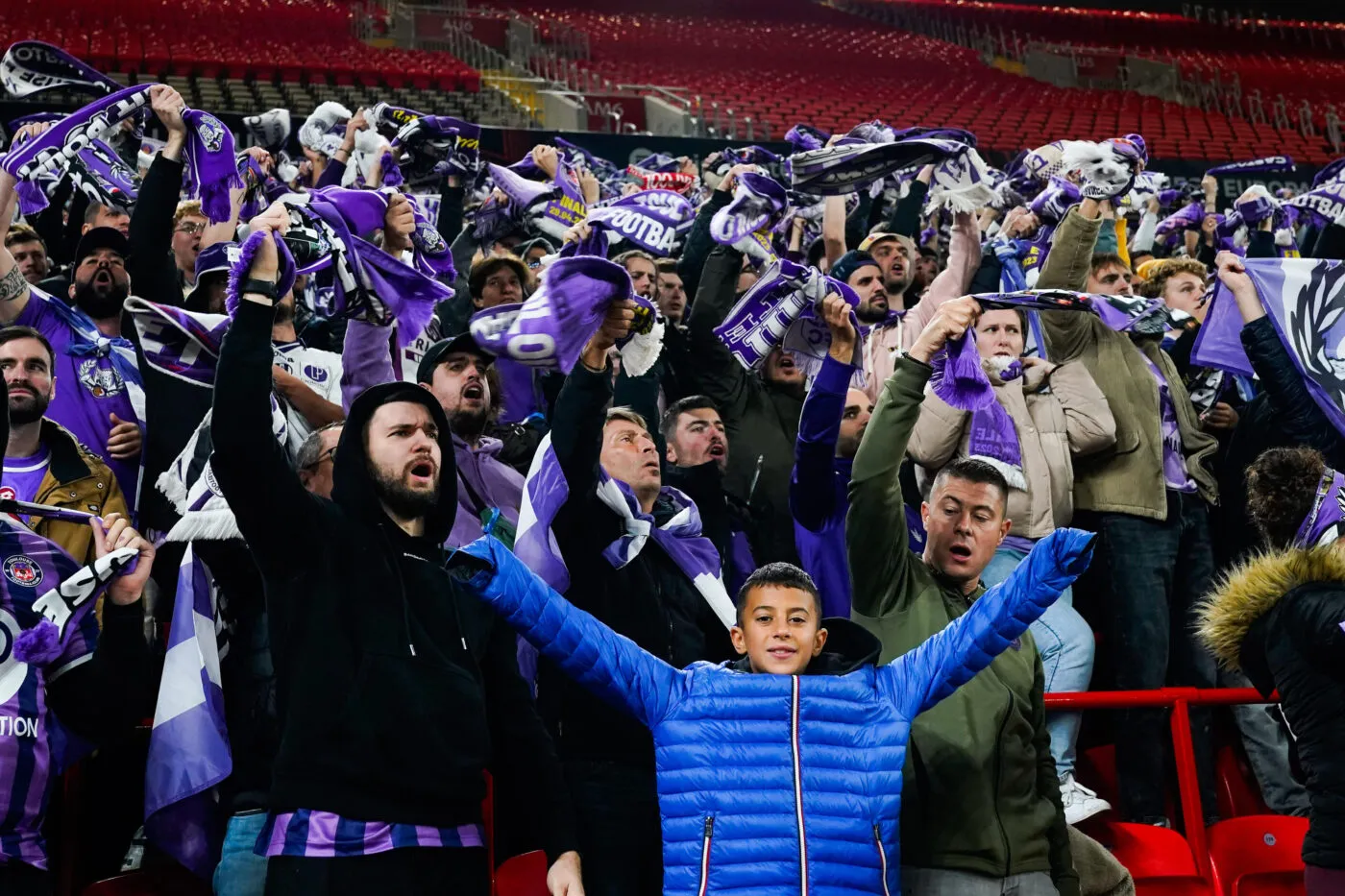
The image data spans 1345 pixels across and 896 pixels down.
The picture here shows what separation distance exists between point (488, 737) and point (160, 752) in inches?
30.3

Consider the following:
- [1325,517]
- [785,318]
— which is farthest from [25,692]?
[1325,517]

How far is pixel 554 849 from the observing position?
3139 millimetres

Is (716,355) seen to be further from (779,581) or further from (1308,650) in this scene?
(1308,650)

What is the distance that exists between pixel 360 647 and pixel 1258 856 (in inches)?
110

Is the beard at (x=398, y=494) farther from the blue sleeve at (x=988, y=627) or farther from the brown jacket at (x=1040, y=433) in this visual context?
the brown jacket at (x=1040, y=433)

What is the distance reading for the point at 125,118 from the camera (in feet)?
16.5

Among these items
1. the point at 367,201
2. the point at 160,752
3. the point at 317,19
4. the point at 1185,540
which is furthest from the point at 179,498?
the point at 317,19

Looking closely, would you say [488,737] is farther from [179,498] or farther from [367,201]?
[367,201]

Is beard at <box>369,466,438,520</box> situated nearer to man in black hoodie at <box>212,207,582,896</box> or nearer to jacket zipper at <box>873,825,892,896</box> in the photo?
man in black hoodie at <box>212,207,582,896</box>

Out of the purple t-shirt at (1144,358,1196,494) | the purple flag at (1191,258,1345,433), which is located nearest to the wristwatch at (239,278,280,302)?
the purple t-shirt at (1144,358,1196,494)

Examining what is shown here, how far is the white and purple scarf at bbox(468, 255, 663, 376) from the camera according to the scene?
3318 millimetres

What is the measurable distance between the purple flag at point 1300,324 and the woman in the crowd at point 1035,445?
0.73m

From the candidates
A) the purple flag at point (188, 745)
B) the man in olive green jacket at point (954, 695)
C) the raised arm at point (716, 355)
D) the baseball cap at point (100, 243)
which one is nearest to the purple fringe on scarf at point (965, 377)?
the man in olive green jacket at point (954, 695)

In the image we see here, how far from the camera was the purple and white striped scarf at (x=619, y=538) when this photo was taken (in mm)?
3588
